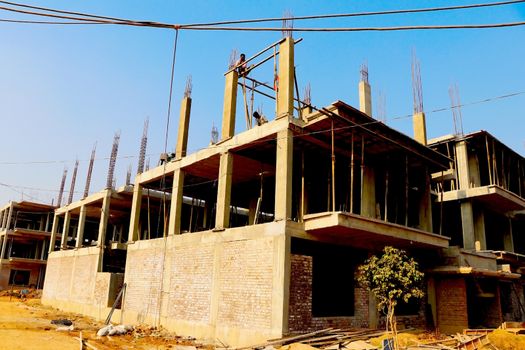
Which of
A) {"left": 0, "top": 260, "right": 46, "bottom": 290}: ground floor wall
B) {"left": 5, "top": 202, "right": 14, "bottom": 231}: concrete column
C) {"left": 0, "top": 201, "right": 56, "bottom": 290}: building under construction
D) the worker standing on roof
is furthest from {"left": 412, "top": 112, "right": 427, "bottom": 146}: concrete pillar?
{"left": 0, "top": 260, "right": 46, "bottom": 290}: ground floor wall

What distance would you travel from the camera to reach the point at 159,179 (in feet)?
68.6

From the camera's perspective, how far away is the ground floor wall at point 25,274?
41844 millimetres

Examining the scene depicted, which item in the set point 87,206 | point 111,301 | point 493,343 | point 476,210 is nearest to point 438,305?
point 493,343

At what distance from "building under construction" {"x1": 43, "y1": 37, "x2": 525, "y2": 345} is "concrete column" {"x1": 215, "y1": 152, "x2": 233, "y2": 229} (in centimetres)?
5

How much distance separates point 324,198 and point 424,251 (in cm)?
515

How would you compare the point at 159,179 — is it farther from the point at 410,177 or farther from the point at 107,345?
Answer: the point at 410,177

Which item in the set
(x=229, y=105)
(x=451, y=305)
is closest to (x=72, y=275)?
(x=229, y=105)

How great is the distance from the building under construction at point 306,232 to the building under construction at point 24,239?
18.4m

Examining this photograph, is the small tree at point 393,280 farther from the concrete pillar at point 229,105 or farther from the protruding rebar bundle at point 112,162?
the protruding rebar bundle at point 112,162

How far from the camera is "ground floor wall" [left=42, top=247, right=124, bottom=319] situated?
22.1 meters

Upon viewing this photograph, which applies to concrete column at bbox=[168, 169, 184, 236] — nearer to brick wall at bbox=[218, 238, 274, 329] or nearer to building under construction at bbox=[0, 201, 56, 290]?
brick wall at bbox=[218, 238, 274, 329]

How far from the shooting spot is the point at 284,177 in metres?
Result: 13.4

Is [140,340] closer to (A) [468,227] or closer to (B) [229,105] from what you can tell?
(B) [229,105]

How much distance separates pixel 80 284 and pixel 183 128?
12.9 meters
